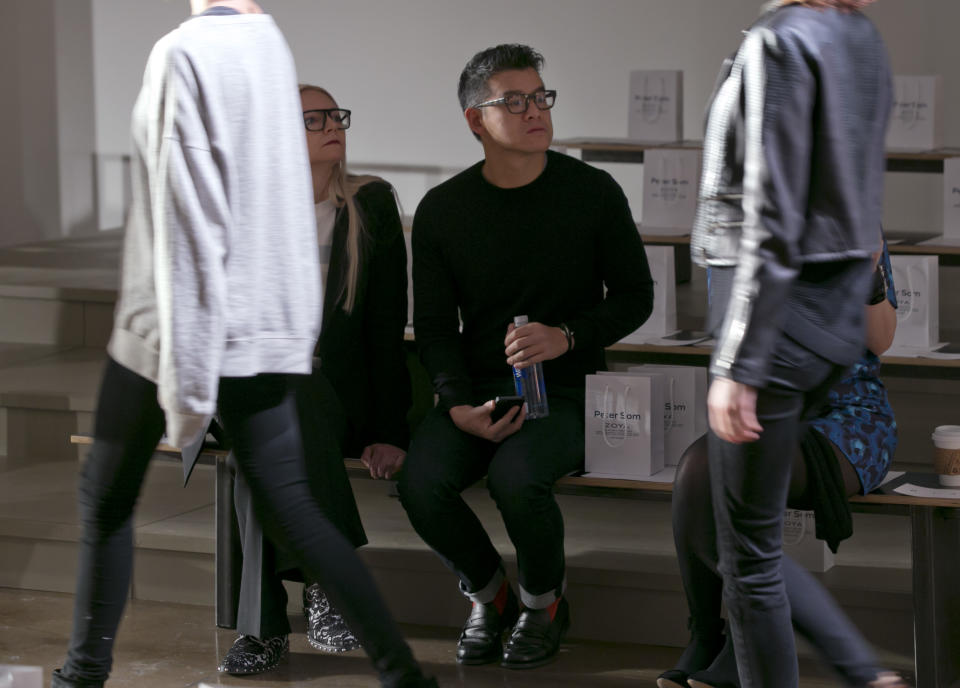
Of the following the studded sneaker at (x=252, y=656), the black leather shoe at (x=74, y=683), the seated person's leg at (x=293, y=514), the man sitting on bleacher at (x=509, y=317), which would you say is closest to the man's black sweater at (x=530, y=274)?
the man sitting on bleacher at (x=509, y=317)

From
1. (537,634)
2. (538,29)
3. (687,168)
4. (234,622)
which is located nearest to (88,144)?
(538,29)

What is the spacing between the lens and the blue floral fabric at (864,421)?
2.25 meters

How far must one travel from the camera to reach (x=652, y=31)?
6105mm

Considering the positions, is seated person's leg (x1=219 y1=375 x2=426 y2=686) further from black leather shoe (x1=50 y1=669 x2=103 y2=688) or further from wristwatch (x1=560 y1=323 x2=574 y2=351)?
wristwatch (x1=560 y1=323 x2=574 y2=351)

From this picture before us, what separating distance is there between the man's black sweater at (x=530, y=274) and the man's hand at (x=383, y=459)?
137 millimetres

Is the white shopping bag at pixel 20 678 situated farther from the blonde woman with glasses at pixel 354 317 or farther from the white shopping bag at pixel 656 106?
the white shopping bag at pixel 656 106

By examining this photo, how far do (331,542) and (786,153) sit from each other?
77cm

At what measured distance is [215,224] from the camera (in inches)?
68.4

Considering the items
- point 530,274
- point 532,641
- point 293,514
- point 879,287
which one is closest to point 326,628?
point 532,641

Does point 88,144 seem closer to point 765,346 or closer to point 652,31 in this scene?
point 652,31

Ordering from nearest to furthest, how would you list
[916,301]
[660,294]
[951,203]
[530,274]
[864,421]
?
1. [864,421]
2. [530,274]
3. [916,301]
4. [660,294]
5. [951,203]

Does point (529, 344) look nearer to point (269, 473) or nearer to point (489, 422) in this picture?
point (489, 422)

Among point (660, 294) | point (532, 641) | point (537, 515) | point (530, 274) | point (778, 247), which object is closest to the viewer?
point (778, 247)

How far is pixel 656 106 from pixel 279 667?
2.33m
